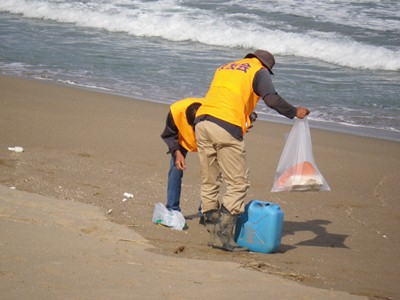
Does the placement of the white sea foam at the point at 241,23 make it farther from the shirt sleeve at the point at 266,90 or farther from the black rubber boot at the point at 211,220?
the shirt sleeve at the point at 266,90

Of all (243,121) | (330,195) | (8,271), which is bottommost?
(330,195)

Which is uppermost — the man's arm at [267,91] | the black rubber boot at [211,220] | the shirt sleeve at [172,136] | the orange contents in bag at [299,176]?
the man's arm at [267,91]

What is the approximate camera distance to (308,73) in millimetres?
15758

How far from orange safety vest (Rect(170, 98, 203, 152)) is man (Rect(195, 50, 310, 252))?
35cm

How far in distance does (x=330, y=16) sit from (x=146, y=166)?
14.6m

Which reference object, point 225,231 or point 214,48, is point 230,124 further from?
point 214,48

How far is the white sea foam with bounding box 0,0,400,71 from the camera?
59.7 feet

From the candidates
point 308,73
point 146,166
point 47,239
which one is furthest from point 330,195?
point 308,73

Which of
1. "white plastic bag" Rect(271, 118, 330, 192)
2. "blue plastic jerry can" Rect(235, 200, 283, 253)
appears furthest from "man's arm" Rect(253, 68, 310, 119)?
"blue plastic jerry can" Rect(235, 200, 283, 253)

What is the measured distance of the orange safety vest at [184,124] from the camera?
6.28m

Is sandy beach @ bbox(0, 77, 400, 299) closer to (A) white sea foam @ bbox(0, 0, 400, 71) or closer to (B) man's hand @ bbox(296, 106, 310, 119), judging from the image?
(B) man's hand @ bbox(296, 106, 310, 119)

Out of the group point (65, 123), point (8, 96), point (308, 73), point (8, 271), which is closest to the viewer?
point (8, 271)

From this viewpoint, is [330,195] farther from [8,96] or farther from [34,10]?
[34,10]

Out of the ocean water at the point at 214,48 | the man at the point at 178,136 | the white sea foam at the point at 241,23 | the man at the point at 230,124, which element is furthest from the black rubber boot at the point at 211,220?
the white sea foam at the point at 241,23
